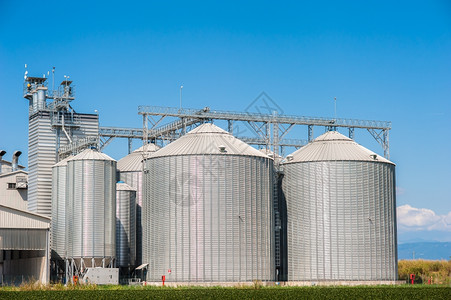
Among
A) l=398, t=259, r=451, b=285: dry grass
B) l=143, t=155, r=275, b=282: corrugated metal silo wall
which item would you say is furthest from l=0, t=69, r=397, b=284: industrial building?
l=398, t=259, r=451, b=285: dry grass

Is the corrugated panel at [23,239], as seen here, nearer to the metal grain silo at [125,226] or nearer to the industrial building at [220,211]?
the industrial building at [220,211]

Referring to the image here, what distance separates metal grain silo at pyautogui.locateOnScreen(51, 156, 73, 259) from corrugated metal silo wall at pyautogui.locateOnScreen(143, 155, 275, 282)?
1190cm

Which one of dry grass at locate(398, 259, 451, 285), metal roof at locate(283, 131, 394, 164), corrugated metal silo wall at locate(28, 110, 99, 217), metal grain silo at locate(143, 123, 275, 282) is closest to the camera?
metal grain silo at locate(143, 123, 275, 282)

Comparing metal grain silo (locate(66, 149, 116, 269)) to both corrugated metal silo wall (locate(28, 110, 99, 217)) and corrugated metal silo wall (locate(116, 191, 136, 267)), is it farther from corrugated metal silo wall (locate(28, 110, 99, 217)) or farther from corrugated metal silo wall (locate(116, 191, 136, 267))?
corrugated metal silo wall (locate(28, 110, 99, 217))

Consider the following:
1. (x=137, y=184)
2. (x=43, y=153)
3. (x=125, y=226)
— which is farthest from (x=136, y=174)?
(x=43, y=153)

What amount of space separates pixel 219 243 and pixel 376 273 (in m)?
19.4

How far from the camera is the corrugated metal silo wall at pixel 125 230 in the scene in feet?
313

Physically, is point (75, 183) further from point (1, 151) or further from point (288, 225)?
point (1, 151)

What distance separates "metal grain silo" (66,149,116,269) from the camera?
289 feet

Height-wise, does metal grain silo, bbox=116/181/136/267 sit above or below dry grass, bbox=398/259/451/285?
above

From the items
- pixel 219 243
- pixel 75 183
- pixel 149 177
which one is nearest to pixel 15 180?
pixel 75 183

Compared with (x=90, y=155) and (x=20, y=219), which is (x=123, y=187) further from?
(x=20, y=219)

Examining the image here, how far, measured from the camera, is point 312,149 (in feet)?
308

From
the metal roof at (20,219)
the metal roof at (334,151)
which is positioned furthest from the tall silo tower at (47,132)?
the metal roof at (334,151)
